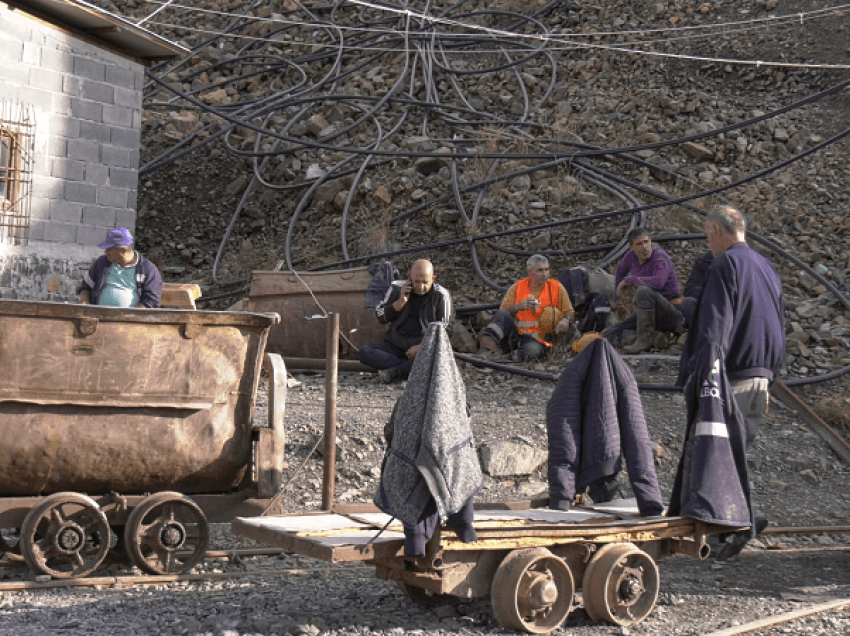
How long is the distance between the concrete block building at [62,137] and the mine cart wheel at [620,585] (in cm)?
756

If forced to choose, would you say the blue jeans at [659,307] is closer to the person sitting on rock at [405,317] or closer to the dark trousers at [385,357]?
the person sitting on rock at [405,317]

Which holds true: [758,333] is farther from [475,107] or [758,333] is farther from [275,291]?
A: [475,107]

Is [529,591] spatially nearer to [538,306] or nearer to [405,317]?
[405,317]

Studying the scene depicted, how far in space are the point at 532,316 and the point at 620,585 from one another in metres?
5.86

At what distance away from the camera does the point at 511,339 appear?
1088 cm

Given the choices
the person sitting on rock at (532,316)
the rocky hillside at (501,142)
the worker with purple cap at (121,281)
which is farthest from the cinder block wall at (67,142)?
the person sitting on rock at (532,316)

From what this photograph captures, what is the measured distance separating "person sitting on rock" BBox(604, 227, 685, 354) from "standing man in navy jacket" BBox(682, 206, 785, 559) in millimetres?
4240

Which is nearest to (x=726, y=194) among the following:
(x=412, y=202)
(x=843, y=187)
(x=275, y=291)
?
(x=843, y=187)

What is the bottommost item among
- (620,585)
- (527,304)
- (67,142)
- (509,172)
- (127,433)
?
(620,585)

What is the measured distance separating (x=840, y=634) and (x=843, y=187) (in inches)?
421

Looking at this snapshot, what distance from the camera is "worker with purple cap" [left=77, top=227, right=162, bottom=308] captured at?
7742 mm

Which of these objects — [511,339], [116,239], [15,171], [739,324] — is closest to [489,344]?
[511,339]

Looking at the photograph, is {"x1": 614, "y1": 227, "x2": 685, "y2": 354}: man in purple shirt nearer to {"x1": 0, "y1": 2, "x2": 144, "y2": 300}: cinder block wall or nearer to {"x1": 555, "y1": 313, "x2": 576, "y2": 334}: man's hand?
{"x1": 555, "y1": 313, "x2": 576, "y2": 334}: man's hand

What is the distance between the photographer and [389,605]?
530cm
